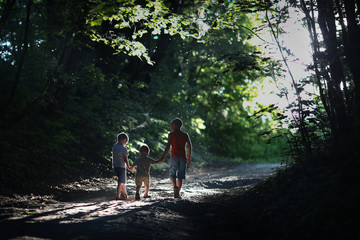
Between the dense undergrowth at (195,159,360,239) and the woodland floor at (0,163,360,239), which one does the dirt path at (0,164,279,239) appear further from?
the dense undergrowth at (195,159,360,239)

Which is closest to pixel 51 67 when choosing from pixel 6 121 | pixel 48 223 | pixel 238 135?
pixel 6 121

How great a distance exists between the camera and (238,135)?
3284cm

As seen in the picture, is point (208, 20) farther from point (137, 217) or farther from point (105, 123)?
point (105, 123)

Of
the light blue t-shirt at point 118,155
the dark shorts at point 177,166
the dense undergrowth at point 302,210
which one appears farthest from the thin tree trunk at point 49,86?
the dense undergrowth at point 302,210

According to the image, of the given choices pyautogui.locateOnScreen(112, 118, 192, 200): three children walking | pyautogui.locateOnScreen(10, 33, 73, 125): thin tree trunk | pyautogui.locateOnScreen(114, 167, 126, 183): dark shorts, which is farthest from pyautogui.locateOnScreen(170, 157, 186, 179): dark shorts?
pyautogui.locateOnScreen(10, 33, 73, 125): thin tree trunk

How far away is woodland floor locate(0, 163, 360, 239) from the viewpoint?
3885mm

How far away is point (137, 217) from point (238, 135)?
1108 inches

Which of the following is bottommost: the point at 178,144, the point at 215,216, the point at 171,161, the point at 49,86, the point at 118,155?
the point at 215,216

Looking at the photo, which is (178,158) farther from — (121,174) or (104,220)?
(104,220)

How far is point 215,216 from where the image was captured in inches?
241

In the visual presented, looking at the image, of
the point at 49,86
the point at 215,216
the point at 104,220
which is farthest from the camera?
the point at 49,86

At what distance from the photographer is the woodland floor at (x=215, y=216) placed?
388 cm

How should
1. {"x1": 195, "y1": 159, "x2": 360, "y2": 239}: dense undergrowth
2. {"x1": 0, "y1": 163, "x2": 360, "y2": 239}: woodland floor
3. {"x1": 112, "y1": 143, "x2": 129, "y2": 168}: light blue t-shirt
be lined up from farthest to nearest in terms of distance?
{"x1": 112, "y1": 143, "x2": 129, "y2": 168}: light blue t-shirt, {"x1": 0, "y1": 163, "x2": 360, "y2": 239}: woodland floor, {"x1": 195, "y1": 159, "x2": 360, "y2": 239}: dense undergrowth

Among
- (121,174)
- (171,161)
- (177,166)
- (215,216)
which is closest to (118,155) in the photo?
(121,174)
